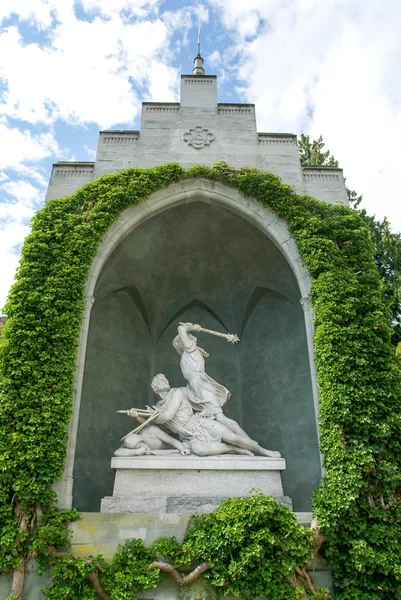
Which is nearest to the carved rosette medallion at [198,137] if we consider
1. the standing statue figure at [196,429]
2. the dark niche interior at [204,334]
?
the dark niche interior at [204,334]

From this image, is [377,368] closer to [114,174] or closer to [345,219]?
[345,219]

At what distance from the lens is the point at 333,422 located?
702 centimetres

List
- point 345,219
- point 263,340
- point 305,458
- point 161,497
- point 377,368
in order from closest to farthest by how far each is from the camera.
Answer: point 161,497 < point 377,368 < point 345,219 < point 305,458 < point 263,340

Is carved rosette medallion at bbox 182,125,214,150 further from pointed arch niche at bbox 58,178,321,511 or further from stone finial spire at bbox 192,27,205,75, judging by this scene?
stone finial spire at bbox 192,27,205,75

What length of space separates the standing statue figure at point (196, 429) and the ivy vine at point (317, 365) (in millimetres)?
1162

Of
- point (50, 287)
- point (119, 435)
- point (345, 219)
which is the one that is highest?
point (345, 219)

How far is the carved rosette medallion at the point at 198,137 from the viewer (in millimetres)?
9961

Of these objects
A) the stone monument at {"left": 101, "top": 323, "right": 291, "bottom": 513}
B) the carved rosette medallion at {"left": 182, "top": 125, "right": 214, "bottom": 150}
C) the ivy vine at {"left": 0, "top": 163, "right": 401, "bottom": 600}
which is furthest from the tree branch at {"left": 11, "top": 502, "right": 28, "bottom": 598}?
the carved rosette medallion at {"left": 182, "top": 125, "right": 214, "bottom": 150}

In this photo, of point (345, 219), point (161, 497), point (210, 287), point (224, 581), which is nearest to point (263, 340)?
point (210, 287)

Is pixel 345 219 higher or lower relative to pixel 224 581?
higher

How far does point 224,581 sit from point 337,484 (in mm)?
1867

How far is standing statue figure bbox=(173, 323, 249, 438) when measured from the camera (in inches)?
Answer: 311

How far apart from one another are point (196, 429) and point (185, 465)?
0.69m

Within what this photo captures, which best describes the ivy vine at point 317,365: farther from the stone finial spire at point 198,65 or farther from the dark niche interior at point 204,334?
the stone finial spire at point 198,65
